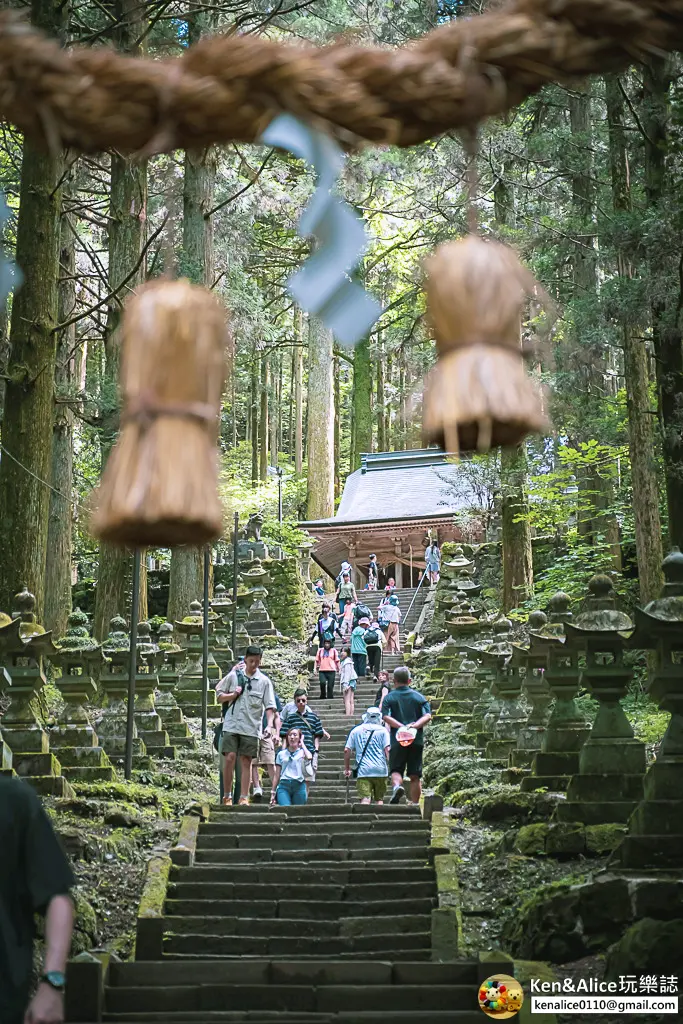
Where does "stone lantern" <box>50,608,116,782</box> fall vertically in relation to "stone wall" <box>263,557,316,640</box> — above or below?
below

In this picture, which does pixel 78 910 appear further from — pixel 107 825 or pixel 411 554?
pixel 411 554

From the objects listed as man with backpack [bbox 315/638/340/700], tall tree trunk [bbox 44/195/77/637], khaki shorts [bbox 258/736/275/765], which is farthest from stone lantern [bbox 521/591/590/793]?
man with backpack [bbox 315/638/340/700]

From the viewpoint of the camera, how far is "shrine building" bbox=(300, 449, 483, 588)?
30172mm

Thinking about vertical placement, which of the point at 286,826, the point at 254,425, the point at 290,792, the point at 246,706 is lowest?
the point at 286,826

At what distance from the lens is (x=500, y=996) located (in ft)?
20.9

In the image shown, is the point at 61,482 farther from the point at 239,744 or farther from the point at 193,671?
the point at 239,744

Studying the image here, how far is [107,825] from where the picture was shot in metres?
10.3

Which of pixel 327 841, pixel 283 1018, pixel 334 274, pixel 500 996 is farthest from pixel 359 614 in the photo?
pixel 334 274

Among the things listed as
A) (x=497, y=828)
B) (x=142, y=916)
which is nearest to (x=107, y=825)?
(x=142, y=916)

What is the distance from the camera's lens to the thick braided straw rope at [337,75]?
7.34ft

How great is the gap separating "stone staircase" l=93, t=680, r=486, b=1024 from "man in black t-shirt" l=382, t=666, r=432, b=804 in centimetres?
70

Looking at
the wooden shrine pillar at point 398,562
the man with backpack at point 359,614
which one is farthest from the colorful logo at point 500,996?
the wooden shrine pillar at point 398,562

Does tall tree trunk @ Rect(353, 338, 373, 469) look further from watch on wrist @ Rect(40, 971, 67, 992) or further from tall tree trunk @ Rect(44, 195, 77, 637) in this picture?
watch on wrist @ Rect(40, 971, 67, 992)

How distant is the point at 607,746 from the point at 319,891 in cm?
242
